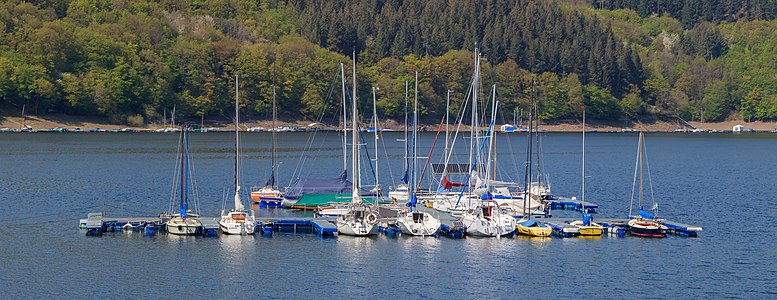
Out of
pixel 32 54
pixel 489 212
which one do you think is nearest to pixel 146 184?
pixel 489 212

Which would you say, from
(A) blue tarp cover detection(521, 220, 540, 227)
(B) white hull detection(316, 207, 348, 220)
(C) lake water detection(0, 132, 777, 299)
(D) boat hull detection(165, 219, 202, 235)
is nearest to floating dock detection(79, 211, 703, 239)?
(D) boat hull detection(165, 219, 202, 235)

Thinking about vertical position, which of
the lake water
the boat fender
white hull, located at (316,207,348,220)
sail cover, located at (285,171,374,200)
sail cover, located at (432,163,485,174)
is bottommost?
the lake water

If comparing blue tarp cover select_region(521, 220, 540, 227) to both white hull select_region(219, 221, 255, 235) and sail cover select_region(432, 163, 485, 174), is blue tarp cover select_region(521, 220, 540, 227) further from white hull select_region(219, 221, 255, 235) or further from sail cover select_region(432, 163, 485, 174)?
sail cover select_region(432, 163, 485, 174)

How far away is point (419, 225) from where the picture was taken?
69.5m

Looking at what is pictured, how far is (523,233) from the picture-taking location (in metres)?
70.2

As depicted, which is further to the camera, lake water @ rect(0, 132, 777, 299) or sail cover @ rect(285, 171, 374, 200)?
sail cover @ rect(285, 171, 374, 200)

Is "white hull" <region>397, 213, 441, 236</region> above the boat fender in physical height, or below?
below

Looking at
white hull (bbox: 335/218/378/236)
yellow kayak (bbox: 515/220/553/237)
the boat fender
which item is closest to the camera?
white hull (bbox: 335/218/378/236)

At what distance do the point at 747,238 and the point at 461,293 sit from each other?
26675 millimetres

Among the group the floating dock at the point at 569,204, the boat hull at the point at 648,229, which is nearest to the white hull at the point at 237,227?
the boat hull at the point at 648,229

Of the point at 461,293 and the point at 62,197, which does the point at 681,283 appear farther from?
the point at 62,197

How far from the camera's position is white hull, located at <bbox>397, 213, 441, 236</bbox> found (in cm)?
6950

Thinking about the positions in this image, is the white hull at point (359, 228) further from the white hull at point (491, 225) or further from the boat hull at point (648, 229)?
the boat hull at point (648, 229)

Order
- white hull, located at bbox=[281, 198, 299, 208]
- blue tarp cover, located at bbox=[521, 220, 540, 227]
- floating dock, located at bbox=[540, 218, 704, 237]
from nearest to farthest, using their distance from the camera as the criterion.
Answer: blue tarp cover, located at bbox=[521, 220, 540, 227] → floating dock, located at bbox=[540, 218, 704, 237] → white hull, located at bbox=[281, 198, 299, 208]
